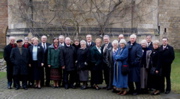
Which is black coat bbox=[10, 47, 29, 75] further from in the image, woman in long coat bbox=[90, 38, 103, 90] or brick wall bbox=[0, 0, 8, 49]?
brick wall bbox=[0, 0, 8, 49]

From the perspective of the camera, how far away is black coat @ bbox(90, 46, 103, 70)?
32.6 feet

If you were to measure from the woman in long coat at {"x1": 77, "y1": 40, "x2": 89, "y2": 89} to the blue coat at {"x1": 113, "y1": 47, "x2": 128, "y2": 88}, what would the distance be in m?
1.29

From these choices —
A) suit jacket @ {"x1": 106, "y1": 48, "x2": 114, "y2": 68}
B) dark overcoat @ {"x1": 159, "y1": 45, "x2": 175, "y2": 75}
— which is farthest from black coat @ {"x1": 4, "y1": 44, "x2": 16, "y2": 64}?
dark overcoat @ {"x1": 159, "y1": 45, "x2": 175, "y2": 75}

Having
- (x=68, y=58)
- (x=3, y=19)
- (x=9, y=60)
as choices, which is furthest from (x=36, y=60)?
(x=3, y=19)

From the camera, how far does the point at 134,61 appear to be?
8.92 metres

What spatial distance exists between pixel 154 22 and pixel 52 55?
343 inches

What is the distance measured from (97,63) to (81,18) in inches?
264

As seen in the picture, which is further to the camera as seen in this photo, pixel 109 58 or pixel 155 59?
pixel 109 58

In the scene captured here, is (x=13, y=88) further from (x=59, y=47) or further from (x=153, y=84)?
(x=153, y=84)

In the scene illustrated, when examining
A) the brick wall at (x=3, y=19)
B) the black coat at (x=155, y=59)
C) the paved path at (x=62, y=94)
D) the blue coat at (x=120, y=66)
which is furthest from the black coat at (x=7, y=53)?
the brick wall at (x=3, y=19)

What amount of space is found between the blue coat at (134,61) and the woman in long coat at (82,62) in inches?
67.3

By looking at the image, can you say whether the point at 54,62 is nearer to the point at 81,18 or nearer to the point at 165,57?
the point at 165,57

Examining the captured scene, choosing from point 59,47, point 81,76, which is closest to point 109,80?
point 81,76

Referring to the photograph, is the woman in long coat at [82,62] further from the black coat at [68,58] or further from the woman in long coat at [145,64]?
the woman in long coat at [145,64]
